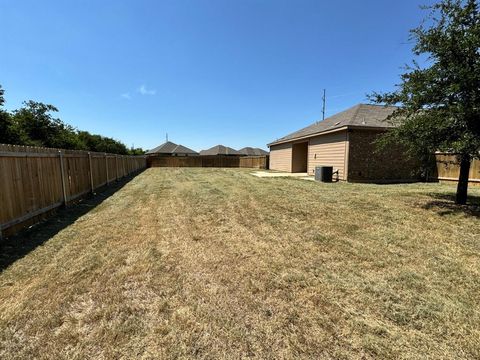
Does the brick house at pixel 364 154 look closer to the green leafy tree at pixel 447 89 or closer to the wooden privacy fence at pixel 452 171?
the wooden privacy fence at pixel 452 171

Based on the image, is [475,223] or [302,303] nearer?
[302,303]

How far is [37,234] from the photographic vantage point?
4719 mm

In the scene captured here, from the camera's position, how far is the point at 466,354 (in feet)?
6.42

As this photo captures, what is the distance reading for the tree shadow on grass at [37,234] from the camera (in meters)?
3.78

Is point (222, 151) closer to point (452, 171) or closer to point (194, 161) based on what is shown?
point (194, 161)

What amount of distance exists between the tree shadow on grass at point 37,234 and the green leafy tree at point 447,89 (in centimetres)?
847

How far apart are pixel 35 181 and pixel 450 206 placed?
9.88 metres

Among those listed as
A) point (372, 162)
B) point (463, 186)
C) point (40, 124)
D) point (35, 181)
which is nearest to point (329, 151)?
point (372, 162)

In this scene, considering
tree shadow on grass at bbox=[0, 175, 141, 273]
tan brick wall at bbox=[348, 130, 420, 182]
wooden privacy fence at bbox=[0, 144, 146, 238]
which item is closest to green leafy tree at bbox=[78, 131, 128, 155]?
wooden privacy fence at bbox=[0, 144, 146, 238]

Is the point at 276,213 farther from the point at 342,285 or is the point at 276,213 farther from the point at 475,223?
the point at 475,223

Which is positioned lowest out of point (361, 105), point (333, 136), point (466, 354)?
point (466, 354)

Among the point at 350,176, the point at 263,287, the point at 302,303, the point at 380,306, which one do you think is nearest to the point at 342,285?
the point at 380,306

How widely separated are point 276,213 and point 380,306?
3.79m

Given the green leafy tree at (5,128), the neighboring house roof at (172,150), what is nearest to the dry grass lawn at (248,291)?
the green leafy tree at (5,128)
